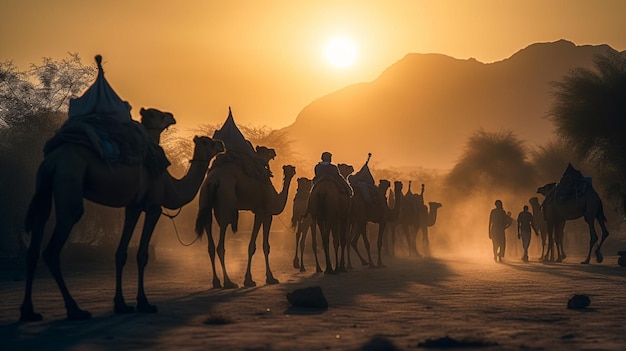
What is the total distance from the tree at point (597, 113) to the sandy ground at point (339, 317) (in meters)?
22.0

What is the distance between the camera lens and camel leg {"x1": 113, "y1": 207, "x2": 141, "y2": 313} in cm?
1263

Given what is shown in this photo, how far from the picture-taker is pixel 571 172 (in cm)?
3200

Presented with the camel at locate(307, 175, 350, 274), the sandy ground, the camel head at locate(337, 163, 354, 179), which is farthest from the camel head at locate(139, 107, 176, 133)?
the camel head at locate(337, 163, 354, 179)

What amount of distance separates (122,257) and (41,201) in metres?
1.54

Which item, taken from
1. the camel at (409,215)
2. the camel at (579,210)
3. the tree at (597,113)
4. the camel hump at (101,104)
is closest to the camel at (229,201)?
the camel hump at (101,104)

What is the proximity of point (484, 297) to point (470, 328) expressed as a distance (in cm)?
467

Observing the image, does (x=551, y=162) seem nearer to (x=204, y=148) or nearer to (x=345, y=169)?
(x=345, y=169)

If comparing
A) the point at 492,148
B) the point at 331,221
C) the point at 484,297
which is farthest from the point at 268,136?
the point at 484,297

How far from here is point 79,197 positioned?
11.9 metres

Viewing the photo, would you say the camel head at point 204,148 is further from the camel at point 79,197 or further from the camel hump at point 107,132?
the camel hump at point 107,132

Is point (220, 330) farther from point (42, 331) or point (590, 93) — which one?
point (590, 93)

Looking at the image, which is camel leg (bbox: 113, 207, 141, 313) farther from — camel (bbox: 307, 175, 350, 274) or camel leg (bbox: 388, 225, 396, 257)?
camel leg (bbox: 388, 225, 396, 257)

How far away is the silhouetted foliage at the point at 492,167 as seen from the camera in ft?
249

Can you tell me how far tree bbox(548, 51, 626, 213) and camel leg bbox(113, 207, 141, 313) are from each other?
99.1ft
